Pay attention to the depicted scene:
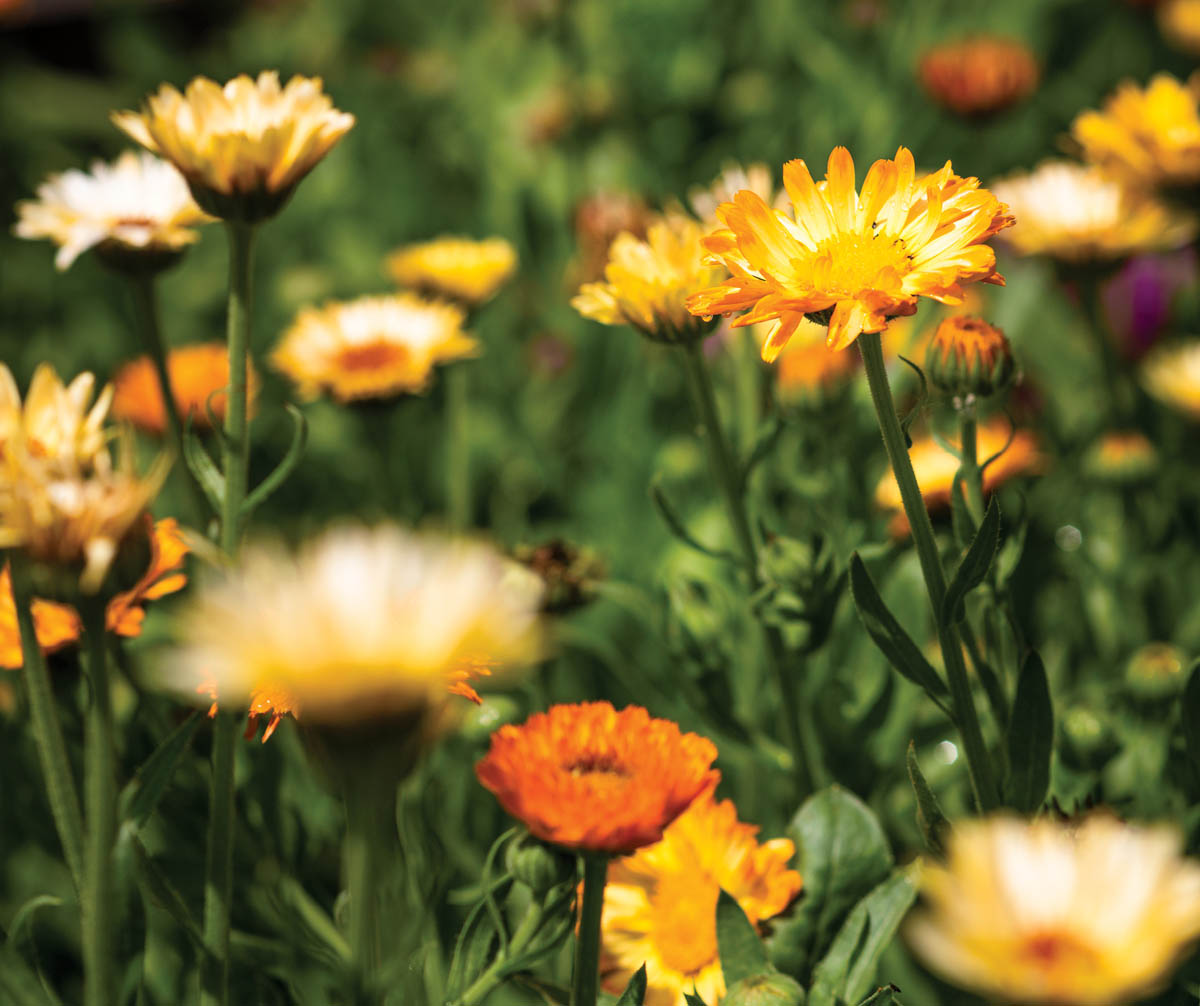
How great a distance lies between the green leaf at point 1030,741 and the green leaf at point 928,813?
7 centimetres

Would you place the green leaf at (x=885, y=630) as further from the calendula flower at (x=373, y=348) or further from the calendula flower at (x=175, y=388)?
the calendula flower at (x=175, y=388)

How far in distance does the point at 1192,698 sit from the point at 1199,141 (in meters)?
0.72

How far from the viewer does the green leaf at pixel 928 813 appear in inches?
26.8

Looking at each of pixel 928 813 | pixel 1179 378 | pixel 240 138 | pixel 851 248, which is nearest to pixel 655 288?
pixel 851 248

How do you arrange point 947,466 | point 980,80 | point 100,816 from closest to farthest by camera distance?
point 100,816
point 947,466
point 980,80

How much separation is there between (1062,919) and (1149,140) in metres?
1.15

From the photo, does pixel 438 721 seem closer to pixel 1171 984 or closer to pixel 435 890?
pixel 435 890

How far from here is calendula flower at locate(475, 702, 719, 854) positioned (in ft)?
1.95

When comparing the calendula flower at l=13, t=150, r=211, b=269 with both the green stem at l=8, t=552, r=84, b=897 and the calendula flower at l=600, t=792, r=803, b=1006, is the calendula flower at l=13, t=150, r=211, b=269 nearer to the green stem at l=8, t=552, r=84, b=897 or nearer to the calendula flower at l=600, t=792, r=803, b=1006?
the green stem at l=8, t=552, r=84, b=897

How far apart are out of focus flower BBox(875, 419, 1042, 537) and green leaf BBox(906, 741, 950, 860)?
359mm

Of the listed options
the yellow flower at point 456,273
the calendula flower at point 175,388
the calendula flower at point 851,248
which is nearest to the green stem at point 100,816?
the calendula flower at point 851,248

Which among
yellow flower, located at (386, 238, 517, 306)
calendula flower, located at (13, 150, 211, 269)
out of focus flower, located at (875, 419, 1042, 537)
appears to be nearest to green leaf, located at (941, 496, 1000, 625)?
out of focus flower, located at (875, 419, 1042, 537)

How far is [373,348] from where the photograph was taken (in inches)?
52.7

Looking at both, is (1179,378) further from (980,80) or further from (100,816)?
(100,816)
